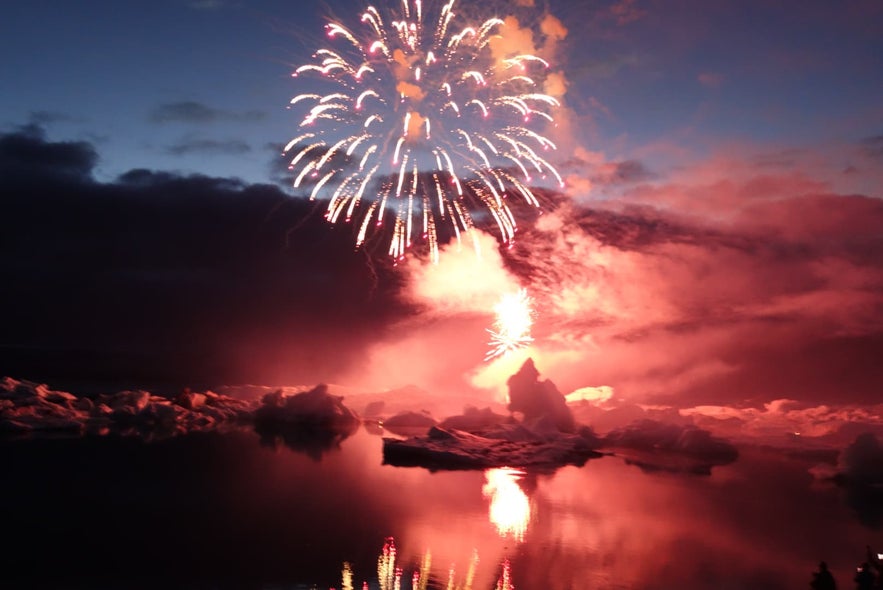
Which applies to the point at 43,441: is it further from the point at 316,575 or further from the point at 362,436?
the point at 316,575

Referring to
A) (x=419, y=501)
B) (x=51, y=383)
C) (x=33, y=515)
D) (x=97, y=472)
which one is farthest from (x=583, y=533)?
(x=51, y=383)

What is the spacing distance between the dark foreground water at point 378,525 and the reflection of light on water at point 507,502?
0.28 meters

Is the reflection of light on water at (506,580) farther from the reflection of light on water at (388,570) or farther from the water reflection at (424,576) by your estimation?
the reflection of light on water at (388,570)

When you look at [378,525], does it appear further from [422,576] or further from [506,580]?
[506,580]

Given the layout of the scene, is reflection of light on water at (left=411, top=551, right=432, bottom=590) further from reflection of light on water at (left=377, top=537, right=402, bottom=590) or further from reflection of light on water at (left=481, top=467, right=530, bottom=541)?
reflection of light on water at (left=481, top=467, right=530, bottom=541)

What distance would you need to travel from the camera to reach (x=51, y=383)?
183 m

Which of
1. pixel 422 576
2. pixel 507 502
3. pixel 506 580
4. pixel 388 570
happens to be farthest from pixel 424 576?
pixel 507 502

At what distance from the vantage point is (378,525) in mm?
42781

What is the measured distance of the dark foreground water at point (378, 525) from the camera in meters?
31.1

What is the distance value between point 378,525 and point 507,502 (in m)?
13.8

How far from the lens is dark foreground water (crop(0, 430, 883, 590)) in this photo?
31.1m

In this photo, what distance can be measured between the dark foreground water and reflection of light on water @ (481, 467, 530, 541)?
28cm

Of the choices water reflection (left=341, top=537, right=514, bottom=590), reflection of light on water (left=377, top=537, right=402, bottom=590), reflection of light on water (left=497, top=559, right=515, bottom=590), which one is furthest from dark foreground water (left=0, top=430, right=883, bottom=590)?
reflection of light on water (left=377, top=537, right=402, bottom=590)

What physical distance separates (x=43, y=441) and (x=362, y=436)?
50690 millimetres
